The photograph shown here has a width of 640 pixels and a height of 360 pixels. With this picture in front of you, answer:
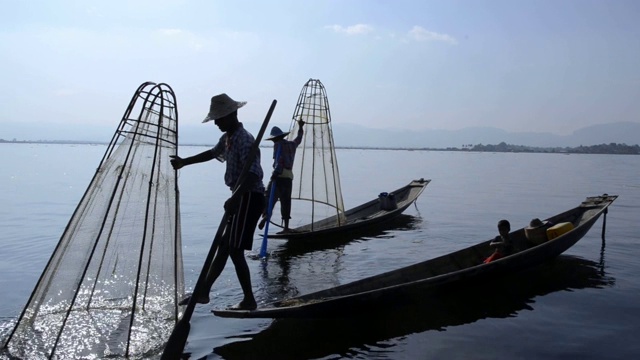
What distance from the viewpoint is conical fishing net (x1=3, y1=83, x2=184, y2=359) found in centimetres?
529

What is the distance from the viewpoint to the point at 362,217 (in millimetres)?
14656

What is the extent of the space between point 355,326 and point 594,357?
2494 millimetres

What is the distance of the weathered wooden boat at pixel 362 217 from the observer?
36.3 ft

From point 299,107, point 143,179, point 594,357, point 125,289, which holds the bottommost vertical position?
point 594,357

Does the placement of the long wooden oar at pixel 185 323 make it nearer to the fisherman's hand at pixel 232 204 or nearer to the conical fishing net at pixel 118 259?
→ the fisherman's hand at pixel 232 204

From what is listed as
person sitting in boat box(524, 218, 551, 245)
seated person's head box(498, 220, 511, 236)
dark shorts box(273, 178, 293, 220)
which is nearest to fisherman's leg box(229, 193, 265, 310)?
seated person's head box(498, 220, 511, 236)

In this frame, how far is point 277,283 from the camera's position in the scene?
840 centimetres

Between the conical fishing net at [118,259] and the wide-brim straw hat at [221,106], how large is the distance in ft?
1.44

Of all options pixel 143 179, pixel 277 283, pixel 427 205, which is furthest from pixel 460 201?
pixel 143 179

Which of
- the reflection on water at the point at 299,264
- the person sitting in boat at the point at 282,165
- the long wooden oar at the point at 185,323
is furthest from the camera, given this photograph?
the person sitting in boat at the point at 282,165

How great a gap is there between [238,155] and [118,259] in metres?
2.18

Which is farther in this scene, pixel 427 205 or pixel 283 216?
pixel 427 205

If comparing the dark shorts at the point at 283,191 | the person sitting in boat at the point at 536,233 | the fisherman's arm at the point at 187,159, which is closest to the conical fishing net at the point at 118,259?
the fisherman's arm at the point at 187,159

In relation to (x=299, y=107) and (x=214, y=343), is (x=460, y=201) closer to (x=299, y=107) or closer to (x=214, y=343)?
(x=299, y=107)
